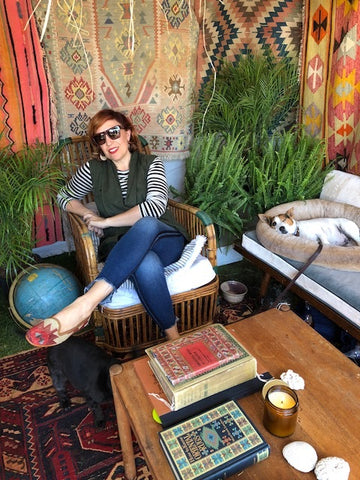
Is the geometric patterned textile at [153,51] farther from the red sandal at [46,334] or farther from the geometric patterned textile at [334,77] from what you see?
the red sandal at [46,334]

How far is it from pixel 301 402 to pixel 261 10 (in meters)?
2.45

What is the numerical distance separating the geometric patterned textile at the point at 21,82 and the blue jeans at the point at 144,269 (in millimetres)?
929

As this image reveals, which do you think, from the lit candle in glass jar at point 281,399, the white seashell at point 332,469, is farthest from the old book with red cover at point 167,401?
the white seashell at point 332,469

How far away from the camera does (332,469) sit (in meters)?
0.83

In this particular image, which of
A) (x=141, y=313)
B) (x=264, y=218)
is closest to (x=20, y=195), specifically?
(x=141, y=313)

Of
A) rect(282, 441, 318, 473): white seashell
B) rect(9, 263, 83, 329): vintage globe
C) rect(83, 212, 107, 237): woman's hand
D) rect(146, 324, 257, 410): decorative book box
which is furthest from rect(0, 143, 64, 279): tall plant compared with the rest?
rect(282, 441, 318, 473): white seashell

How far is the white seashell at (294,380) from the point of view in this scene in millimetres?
1085

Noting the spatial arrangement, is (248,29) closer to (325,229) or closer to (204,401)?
(325,229)

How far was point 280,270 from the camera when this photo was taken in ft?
6.17

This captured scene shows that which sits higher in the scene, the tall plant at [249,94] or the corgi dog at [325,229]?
the tall plant at [249,94]

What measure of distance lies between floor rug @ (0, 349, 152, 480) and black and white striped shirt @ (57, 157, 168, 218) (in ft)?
2.87

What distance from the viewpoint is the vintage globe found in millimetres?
1769

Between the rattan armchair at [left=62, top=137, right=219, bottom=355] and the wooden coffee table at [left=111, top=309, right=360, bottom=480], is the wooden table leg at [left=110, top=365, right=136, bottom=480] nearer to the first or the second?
the wooden coffee table at [left=111, top=309, right=360, bottom=480]

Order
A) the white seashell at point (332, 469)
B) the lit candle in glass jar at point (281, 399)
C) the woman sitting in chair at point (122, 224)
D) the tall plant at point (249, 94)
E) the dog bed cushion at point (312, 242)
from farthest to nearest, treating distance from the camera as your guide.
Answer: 1. the tall plant at point (249, 94)
2. the dog bed cushion at point (312, 242)
3. the woman sitting in chair at point (122, 224)
4. the lit candle in glass jar at point (281, 399)
5. the white seashell at point (332, 469)
